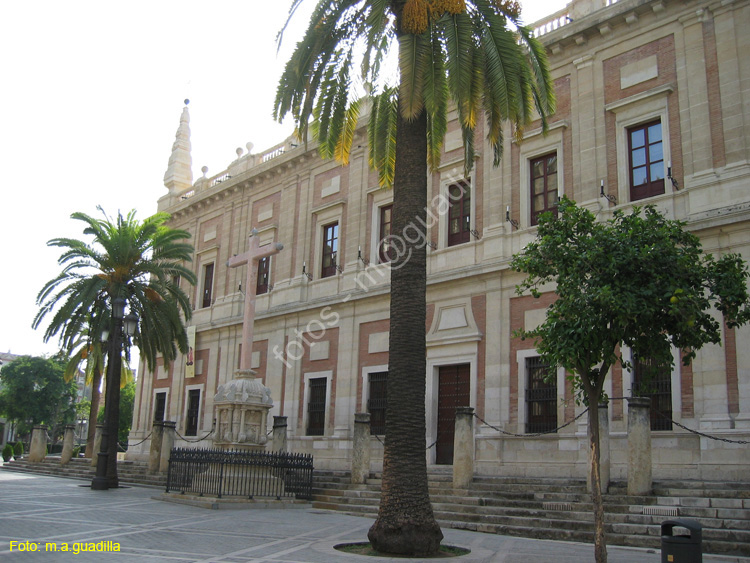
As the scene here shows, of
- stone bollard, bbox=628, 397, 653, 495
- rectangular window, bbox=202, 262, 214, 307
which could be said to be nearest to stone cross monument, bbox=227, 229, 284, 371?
stone bollard, bbox=628, 397, 653, 495

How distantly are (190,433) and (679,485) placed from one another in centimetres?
2064

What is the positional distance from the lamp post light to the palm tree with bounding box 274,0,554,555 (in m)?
8.56

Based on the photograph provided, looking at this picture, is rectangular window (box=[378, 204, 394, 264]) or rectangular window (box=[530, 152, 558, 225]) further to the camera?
rectangular window (box=[378, 204, 394, 264])

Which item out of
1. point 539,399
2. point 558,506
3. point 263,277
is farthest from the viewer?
point 263,277

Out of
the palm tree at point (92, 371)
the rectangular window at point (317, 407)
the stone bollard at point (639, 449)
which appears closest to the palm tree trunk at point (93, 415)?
the palm tree at point (92, 371)

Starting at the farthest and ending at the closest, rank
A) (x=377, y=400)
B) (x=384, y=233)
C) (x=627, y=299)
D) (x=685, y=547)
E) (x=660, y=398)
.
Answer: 1. (x=384, y=233)
2. (x=377, y=400)
3. (x=660, y=398)
4. (x=627, y=299)
5. (x=685, y=547)

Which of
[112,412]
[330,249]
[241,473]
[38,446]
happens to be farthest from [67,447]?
[241,473]

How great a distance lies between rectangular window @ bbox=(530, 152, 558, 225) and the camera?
60.0 ft

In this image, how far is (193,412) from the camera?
2853 centimetres

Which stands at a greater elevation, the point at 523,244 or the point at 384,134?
the point at 384,134

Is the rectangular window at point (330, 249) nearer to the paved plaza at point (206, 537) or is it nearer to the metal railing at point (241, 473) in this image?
the metal railing at point (241, 473)

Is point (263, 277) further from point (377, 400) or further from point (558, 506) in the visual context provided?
point (558, 506)

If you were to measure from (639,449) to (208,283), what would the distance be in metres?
21.7

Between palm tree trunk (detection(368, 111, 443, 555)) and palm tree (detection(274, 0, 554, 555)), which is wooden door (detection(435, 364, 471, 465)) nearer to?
palm tree (detection(274, 0, 554, 555))
